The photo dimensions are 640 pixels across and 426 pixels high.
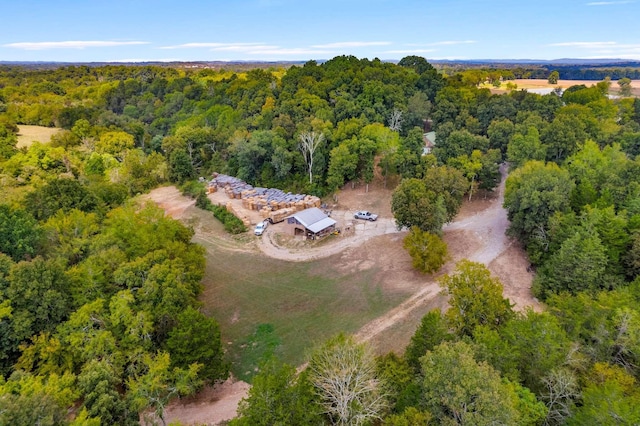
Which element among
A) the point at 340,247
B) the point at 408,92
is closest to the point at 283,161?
the point at 340,247

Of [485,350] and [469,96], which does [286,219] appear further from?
[469,96]

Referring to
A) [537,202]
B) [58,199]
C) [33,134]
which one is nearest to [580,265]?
[537,202]

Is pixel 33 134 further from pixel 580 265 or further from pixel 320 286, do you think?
pixel 580 265

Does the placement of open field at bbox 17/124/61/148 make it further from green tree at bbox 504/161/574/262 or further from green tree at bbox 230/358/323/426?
green tree at bbox 504/161/574/262

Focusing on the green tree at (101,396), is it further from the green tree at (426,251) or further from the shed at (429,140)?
the shed at (429,140)

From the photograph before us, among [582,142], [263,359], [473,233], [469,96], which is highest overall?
[469,96]

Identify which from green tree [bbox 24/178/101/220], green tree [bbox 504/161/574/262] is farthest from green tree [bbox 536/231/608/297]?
green tree [bbox 24/178/101/220]
